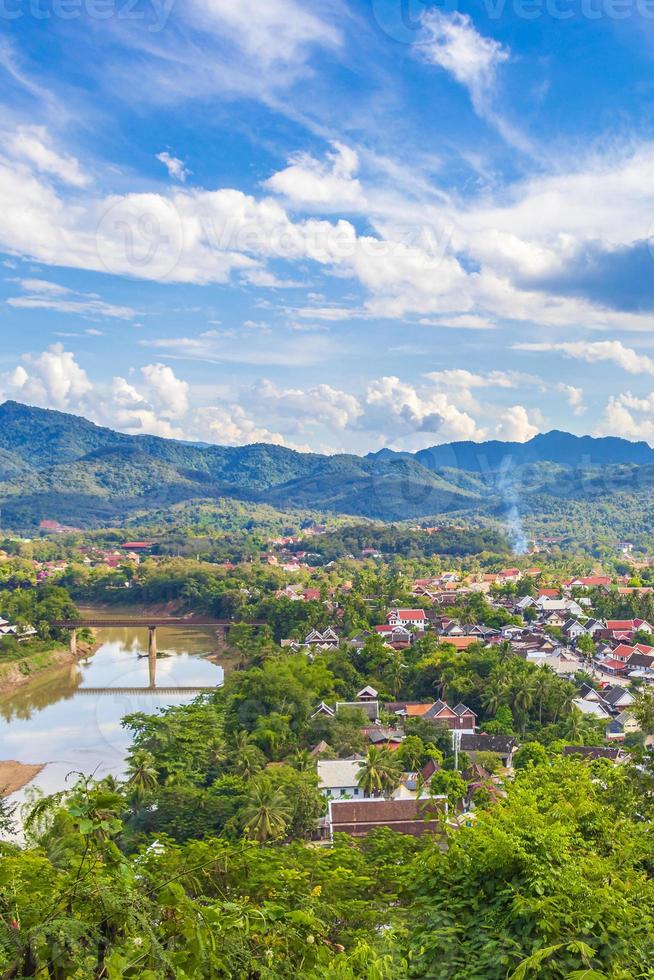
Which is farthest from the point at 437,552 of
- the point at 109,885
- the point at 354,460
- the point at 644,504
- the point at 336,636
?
the point at 354,460

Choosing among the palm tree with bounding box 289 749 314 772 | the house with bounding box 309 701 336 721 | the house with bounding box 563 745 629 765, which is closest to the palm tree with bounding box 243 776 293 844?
the palm tree with bounding box 289 749 314 772

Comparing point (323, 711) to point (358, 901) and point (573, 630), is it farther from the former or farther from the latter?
point (573, 630)

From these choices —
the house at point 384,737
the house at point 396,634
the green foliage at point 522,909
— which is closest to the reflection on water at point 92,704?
the house at point 384,737

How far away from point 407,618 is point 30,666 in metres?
12.5


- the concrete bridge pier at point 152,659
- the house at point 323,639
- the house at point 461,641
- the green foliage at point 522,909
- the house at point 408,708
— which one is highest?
the green foliage at point 522,909

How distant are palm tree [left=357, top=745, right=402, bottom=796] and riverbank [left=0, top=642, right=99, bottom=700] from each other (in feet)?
41.1

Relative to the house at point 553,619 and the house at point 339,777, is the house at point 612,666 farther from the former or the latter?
the house at point 339,777

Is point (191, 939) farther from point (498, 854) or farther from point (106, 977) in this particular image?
point (498, 854)

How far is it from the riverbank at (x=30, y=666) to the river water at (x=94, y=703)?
24 cm

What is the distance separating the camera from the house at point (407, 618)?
26219mm

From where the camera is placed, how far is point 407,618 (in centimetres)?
2655

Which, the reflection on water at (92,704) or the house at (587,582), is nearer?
the reflection on water at (92,704)

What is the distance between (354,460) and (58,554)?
78.5 meters

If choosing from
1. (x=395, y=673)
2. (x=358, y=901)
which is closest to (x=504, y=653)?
(x=395, y=673)
